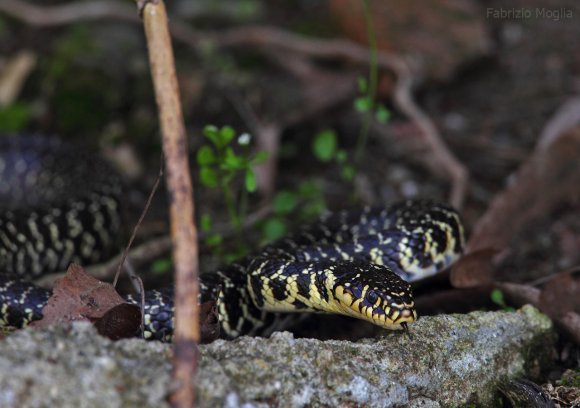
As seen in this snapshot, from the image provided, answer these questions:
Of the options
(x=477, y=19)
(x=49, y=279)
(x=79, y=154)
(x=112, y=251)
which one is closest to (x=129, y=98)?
(x=79, y=154)

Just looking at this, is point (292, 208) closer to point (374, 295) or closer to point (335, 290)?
point (335, 290)

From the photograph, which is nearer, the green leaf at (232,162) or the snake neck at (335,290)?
the snake neck at (335,290)

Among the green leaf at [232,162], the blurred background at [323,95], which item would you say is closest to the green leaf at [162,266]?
the blurred background at [323,95]

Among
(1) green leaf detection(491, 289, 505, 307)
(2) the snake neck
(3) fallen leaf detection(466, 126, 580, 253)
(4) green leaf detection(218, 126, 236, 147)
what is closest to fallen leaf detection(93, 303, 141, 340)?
(2) the snake neck

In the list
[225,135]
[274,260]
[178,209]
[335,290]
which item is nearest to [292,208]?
[225,135]

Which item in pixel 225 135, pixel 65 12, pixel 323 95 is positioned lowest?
pixel 225 135

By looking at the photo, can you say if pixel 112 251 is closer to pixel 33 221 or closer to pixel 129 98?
pixel 33 221

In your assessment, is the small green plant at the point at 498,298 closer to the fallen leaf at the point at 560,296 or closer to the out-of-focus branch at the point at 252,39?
the fallen leaf at the point at 560,296

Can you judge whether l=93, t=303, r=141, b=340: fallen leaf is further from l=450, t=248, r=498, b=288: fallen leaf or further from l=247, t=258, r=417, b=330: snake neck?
l=450, t=248, r=498, b=288: fallen leaf
